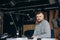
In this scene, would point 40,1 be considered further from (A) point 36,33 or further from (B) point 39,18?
(A) point 36,33

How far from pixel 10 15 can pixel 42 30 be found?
50cm

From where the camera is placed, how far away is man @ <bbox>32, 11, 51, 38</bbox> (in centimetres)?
227

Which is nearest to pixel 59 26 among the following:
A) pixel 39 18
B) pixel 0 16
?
pixel 39 18

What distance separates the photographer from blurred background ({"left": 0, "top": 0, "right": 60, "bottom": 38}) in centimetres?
222

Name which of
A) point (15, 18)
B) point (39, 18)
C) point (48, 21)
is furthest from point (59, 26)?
point (15, 18)

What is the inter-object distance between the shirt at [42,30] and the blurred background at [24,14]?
6cm

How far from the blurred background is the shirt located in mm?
61

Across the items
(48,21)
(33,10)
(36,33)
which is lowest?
(36,33)

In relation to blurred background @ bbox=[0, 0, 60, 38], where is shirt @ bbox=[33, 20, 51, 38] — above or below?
below

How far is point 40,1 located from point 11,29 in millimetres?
552

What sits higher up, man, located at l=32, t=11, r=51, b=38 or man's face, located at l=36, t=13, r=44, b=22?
man's face, located at l=36, t=13, r=44, b=22

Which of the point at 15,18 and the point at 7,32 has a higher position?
the point at 15,18

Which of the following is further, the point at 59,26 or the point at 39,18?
the point at 39,18

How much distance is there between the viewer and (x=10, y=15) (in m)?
2.26
